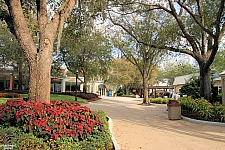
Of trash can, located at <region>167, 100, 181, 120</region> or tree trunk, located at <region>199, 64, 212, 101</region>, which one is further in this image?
tree trunk, located at <region>199, 64, 212, 101</region>

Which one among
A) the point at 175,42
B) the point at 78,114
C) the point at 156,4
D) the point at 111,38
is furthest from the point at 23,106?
the point at 111,38

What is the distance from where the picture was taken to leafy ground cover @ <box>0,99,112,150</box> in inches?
174

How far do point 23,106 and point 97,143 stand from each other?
189 cm

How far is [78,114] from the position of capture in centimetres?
503

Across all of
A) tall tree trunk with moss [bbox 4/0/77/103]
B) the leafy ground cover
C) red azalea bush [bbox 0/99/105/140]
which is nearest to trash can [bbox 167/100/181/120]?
the leafy ground cover

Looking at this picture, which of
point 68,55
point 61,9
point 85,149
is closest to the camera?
point 85,149

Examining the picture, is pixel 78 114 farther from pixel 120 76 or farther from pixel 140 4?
pixel 120 76

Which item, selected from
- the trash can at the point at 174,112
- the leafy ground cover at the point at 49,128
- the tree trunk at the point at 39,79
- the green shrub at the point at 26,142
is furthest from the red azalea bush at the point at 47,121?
the trash can at the point at 174,112

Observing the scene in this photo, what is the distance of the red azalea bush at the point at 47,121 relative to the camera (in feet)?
14.7

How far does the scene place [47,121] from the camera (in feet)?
14.9

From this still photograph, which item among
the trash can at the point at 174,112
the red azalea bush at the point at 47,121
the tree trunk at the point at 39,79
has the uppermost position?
the tree trunk at the point at 39,79

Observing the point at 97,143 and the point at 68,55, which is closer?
the point at 97,143

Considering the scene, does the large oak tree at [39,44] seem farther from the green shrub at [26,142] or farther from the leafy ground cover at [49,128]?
the green shrub at [26,142]

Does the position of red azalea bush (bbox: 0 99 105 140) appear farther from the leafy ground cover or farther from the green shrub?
the green shrub
